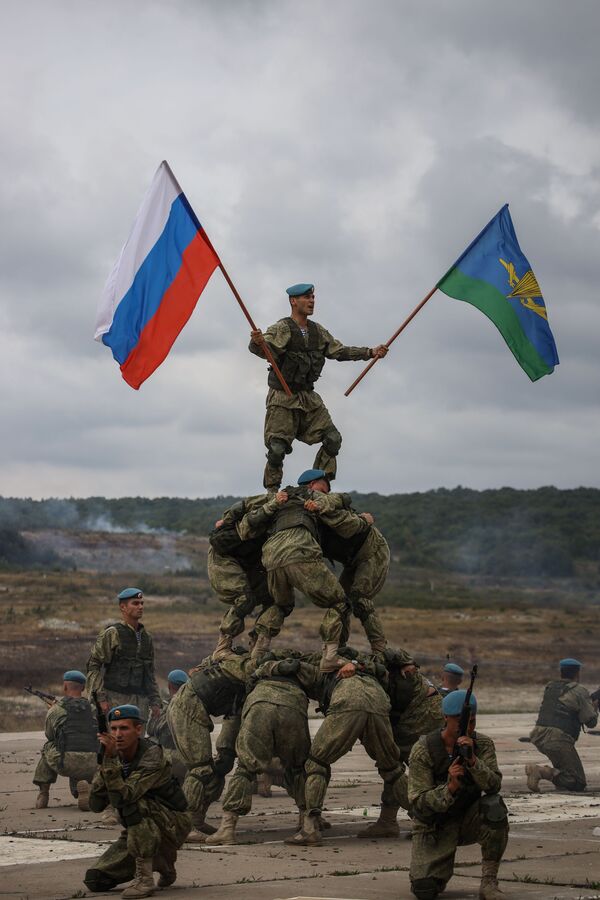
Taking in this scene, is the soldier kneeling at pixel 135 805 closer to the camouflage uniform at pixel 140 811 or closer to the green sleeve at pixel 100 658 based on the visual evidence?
the camouflage uniform at pixel 140 811

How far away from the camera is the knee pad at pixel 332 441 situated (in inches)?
627

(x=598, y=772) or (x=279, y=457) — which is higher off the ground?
(x=279, y=457)

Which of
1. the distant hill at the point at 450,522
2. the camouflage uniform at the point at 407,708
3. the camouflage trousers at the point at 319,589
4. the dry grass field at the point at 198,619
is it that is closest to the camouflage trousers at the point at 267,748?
the camouflage trousers at the point at 319,589

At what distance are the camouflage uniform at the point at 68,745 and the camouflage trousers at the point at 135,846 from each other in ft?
20.3

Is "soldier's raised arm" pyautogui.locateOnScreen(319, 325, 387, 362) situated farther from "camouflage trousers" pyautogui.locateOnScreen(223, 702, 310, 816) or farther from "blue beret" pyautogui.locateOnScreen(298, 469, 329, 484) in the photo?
"camouflage trousers" pyautogui.locateOnScreen(223, 702, 310, 816)

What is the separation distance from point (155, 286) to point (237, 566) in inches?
120

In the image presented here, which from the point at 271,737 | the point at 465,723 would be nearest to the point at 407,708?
the point at 271,737

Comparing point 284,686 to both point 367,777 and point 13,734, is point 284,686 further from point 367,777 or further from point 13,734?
point 13,734

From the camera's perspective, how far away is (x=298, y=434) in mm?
15938

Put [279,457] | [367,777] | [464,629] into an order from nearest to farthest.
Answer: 1. [279,457]
2. [367,777]
3. [464,629]

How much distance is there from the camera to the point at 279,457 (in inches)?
623

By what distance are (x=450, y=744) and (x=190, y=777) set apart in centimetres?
468

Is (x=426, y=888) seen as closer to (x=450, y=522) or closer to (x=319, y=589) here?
(x=319, y=589)

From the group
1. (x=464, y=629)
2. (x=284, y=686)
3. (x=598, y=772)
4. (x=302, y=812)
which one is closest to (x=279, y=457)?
(x=284, y=686)
